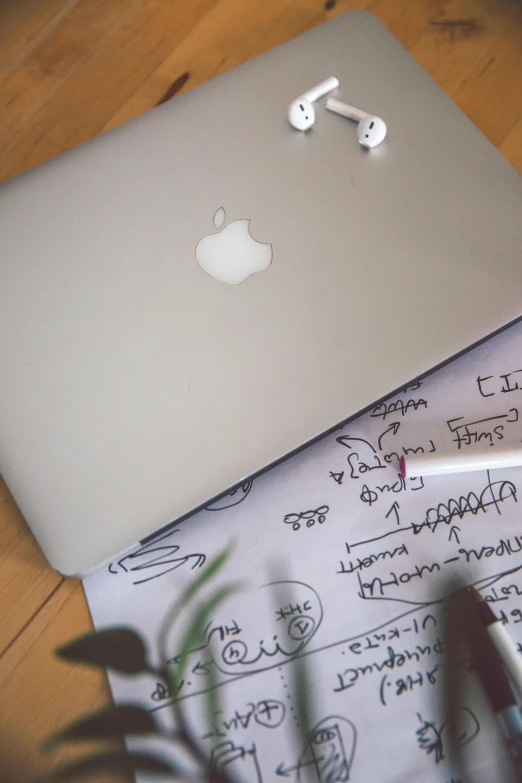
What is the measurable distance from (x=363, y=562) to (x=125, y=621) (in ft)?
0.80

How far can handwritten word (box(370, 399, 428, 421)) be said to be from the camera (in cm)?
66

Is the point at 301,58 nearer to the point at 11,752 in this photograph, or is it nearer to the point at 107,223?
the point at 107,223

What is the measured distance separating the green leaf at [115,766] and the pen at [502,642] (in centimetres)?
31

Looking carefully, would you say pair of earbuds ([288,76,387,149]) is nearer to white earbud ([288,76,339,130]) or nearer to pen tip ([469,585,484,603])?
white earbud ([288,76,339,130])

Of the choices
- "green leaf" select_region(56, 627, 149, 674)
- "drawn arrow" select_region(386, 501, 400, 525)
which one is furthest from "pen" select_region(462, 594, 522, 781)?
"green leaf" select_region(56, 627, 149, 674)

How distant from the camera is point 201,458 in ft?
1.79

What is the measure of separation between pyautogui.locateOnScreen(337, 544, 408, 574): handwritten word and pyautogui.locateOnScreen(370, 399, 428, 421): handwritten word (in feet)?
0.48

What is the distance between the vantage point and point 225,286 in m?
0.59

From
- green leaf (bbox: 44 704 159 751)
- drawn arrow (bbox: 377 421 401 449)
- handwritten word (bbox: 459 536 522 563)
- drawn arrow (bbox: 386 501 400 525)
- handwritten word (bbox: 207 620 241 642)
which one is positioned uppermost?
drawn arrow (bbox: 377 421 401 449)

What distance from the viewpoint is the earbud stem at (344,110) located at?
652 mm

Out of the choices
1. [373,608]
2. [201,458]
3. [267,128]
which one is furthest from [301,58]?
[373,608]

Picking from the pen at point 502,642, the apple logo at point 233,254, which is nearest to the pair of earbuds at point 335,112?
the apple logo at point 233,254

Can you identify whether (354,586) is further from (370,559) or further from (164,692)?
(164,692)

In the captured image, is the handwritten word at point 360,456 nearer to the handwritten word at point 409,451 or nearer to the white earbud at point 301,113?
the handwritten word at point 409,451
